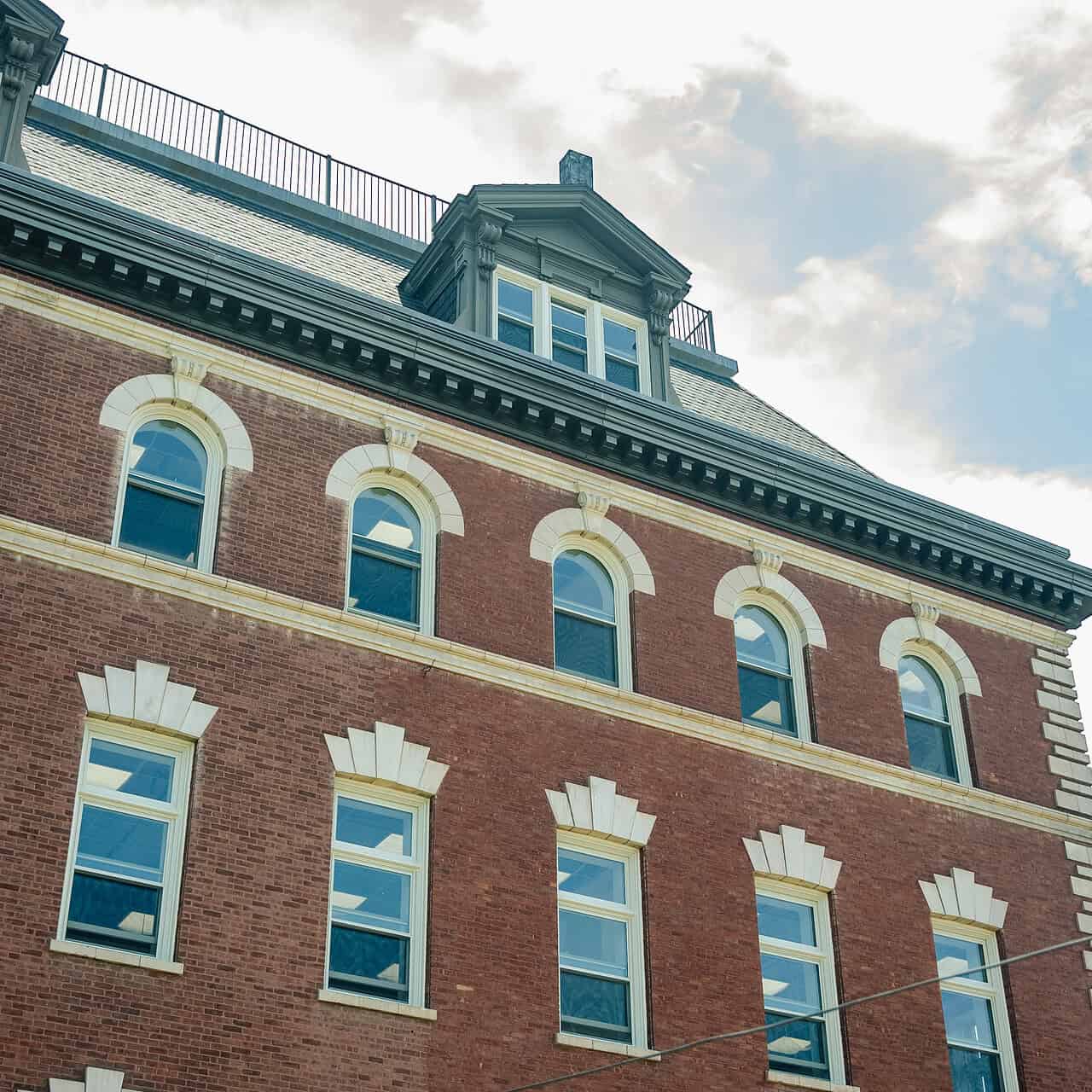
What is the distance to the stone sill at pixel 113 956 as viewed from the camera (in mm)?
15188

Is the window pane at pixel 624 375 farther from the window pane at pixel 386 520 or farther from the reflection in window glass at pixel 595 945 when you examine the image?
the reflection in window glass at pixel 595 945

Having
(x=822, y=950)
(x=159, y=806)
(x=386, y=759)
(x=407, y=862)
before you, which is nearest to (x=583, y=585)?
(x=386, y=759)

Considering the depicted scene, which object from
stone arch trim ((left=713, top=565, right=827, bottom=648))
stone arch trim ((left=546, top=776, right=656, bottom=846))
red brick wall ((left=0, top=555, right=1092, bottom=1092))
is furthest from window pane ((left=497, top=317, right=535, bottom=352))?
stone arch trim ((left=546, top=776, right=656, bottom=846))

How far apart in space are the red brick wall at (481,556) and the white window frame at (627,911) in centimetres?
209

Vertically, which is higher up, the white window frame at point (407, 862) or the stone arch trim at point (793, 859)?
the stone arch trim at point (793, 859)

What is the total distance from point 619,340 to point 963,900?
8.64m

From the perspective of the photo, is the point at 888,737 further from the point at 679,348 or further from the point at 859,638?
the point at 679,348

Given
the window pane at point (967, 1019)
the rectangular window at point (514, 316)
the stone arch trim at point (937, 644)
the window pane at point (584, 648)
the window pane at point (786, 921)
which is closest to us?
the window pane at point (786, 921)

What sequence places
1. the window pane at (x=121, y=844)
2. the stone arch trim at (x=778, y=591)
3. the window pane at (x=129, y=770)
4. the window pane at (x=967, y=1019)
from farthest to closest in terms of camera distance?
1. the stone arch trim at (x=778, y=591)
2. the window pane at (x=967, y=1019)
3. the window pane at (x=129, y=770)
4. the window pane at (x=121, y=844)

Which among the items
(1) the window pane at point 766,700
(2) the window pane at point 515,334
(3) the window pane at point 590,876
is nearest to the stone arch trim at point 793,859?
(1) the window pane at point 766,700

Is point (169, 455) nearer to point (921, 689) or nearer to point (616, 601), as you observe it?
point (616, 601)

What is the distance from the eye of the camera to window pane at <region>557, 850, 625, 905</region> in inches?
737

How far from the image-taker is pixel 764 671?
21766 mm

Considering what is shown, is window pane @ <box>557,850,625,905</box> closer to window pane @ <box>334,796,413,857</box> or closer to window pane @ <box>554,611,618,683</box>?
window pane @ <box>334,796,413,857</box>
